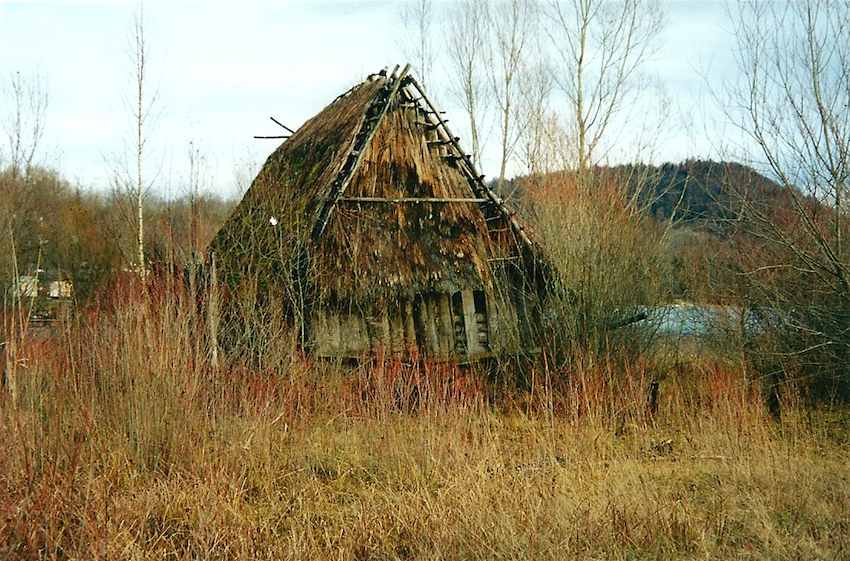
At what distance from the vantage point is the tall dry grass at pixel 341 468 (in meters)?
4.76

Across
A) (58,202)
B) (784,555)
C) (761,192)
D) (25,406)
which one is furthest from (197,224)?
(58,202)

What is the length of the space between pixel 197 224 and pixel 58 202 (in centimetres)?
1971

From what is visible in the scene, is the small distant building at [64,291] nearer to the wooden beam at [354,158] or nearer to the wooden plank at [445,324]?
the wooden beam at [354,158]

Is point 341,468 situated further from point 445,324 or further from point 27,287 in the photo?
point 445,324

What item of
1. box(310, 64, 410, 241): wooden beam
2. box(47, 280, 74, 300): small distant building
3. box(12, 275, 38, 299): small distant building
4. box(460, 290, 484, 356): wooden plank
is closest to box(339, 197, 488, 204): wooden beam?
box(310, 64, 410, 241): wooden beam

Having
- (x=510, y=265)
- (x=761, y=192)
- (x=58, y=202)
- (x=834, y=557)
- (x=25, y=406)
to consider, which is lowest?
(x=834, y=557)

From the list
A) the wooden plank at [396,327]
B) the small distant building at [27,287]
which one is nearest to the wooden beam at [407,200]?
the wooden plank at [396,327]

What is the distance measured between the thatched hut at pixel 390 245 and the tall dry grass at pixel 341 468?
1991mm

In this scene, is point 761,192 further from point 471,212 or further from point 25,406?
point 25,406

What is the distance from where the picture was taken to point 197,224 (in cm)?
756

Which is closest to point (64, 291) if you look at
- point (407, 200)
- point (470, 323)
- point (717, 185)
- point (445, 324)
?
point (407, 200)

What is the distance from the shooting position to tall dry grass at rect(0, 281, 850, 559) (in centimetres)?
476

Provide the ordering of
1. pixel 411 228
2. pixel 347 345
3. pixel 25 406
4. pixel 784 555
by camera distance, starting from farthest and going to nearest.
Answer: pixel 411 228, pixel 347 345, pixel 25 406, pixel 784 555

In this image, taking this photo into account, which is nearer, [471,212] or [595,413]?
[595,413]
